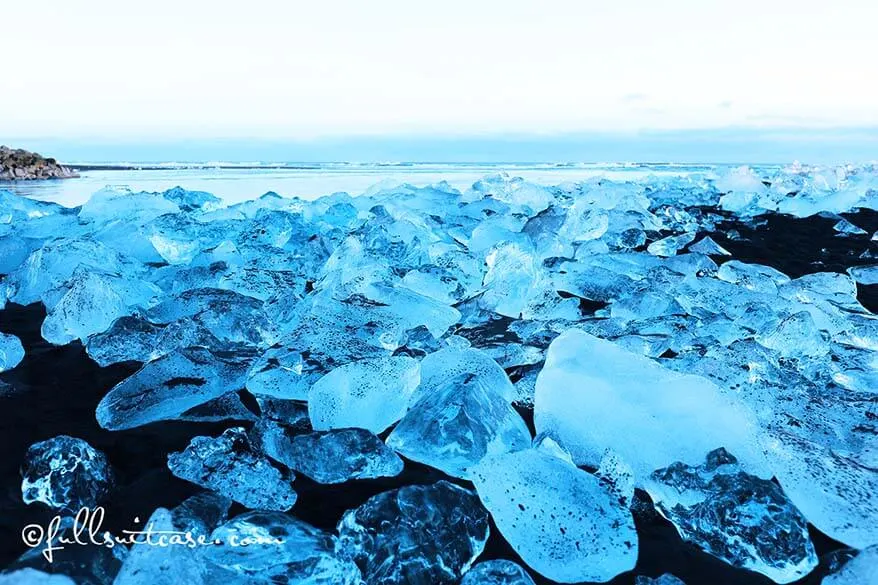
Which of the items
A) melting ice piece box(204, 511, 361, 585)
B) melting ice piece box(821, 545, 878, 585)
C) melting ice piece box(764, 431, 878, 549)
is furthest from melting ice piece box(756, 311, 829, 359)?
melting ice piece box(204, 511, 361, 585)

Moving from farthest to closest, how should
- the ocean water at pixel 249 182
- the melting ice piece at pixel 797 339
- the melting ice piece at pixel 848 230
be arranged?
the ocean water at pixel 249 182 < the melting ice piece at pixel 848 230 < the melting ice piece at pixel 797 339

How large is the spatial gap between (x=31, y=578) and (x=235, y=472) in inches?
14.0

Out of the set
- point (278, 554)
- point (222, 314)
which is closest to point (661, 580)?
point (278, 554)

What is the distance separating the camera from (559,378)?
1.33 meters

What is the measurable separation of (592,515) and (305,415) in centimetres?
71

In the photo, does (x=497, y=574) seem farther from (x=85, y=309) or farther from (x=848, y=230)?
(x=848, y=230)

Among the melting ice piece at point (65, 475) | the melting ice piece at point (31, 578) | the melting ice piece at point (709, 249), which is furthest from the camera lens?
the melting ice piece at point (709, 249)

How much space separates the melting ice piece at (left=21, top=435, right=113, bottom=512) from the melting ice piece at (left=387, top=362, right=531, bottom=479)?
564 mm

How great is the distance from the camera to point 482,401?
1.27 meters

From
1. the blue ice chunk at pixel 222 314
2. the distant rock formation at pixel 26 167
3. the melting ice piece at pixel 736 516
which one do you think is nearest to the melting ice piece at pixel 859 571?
the melting ice piece at pixel 736 516

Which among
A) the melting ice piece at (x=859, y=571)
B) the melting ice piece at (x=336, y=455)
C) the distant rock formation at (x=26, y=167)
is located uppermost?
the distant rock formation at (x=26, y=167)

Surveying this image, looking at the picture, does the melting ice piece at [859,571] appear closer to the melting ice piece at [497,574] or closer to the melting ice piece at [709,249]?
the melting ice piece at [497,574]

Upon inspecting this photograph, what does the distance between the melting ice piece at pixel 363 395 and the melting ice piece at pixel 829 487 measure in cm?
81

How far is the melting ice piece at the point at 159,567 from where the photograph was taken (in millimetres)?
769
